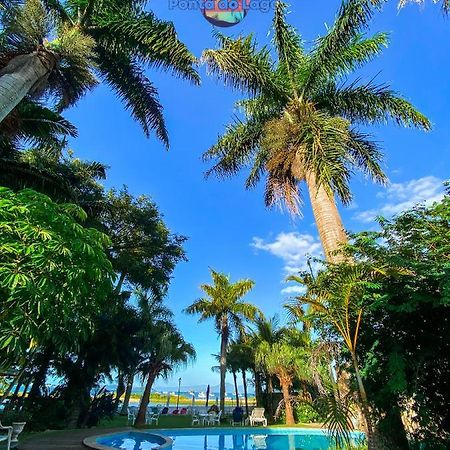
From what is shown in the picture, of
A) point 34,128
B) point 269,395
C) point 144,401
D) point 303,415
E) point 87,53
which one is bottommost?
point 303,415

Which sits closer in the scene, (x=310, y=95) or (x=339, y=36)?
(x=339, y=36)

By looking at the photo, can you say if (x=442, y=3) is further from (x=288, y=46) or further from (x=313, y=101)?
(x=288, y=46)

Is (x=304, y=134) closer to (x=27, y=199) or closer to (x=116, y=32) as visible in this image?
(x=116, y=32)

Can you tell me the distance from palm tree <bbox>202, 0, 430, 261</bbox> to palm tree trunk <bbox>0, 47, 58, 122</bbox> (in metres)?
4.13

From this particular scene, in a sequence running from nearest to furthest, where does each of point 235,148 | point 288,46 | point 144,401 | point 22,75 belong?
1. point 22,75
2. point 288,46
3. point 235,148
4. point 144,401

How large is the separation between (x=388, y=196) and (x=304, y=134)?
12.2 feet

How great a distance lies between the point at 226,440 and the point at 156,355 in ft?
19.5

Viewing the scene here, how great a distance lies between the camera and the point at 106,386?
18.2m

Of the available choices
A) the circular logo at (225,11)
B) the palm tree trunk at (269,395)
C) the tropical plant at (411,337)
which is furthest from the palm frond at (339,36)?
the palm tree trunk at (269,395)

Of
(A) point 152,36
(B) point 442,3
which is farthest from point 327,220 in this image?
(A) point 152,36

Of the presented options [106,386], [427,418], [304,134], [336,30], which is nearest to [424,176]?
[304,134]

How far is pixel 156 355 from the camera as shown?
18.7 meters

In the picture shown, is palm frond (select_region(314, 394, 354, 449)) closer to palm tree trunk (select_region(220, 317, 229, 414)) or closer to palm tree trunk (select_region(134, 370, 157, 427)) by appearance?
palm tree trunk (select_region(134, 370, 157, 427))

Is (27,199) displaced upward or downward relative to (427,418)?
upward
